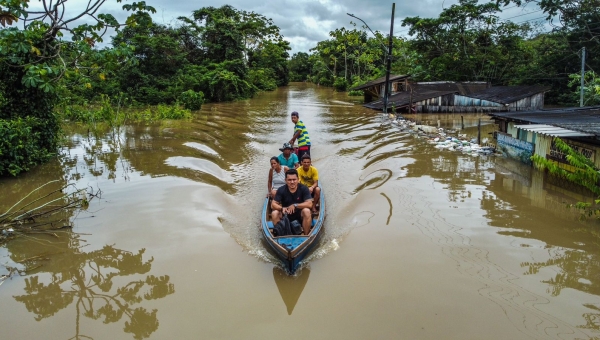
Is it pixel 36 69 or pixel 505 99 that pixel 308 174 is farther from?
pixel 505 99

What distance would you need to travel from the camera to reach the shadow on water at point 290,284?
611cm

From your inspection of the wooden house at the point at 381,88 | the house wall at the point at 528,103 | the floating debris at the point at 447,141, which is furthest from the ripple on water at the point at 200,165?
the wooden house at the point at 381,88

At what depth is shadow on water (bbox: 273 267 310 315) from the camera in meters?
6.11

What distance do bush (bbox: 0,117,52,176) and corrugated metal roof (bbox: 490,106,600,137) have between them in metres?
13.5

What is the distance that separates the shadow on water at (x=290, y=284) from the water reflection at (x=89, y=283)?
1589 mm

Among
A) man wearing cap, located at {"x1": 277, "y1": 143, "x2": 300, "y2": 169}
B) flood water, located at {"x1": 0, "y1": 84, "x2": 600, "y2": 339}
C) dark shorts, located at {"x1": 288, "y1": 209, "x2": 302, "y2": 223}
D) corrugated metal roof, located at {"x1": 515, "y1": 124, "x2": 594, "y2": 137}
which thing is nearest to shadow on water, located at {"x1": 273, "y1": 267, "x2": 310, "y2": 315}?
flood water, located at {"x1": 0, "y1": 84, "x2": 600, "y2": 339}

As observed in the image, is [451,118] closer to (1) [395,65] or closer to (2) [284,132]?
(2) [284,132]

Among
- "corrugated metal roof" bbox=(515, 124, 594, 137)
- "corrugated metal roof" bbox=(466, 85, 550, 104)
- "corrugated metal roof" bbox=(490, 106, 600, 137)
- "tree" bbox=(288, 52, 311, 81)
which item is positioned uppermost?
"tree" bbox=(288, 52, 311, 81)

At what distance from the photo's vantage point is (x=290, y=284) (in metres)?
6.53

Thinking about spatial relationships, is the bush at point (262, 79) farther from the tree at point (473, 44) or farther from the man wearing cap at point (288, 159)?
the man wearing cap at point (288, 159)

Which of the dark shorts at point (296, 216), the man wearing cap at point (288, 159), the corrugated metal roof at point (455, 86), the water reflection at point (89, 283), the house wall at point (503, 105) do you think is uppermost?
the corrugated metal roof at point (455, 86)

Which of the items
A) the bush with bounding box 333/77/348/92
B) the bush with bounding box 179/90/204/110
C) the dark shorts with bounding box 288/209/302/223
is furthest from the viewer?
the bush with bounding box 333/77/348/92

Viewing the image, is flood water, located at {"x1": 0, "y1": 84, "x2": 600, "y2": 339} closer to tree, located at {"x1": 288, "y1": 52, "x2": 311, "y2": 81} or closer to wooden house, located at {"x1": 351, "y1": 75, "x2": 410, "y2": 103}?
wooden house, located at {"x1": 351, "y1": 75, "x2": 410, "y2": 103}

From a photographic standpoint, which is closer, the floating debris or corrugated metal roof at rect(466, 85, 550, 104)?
the floating debris
